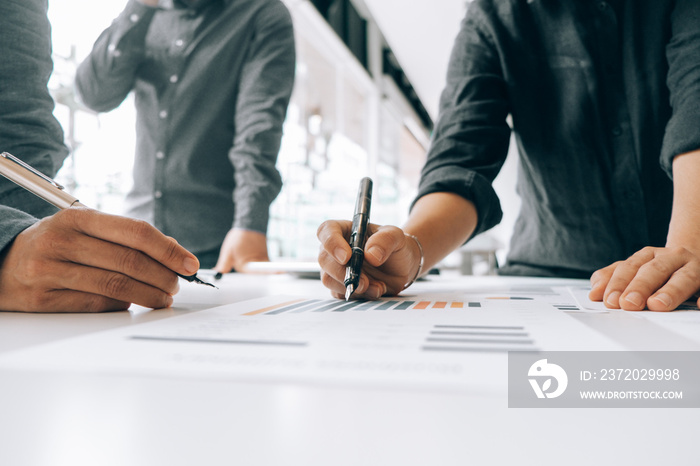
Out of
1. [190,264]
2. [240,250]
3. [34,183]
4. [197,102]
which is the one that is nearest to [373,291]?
[190,264]

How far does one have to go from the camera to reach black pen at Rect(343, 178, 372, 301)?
1.76ft

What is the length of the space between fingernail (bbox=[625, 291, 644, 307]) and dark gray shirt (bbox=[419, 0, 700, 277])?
1.46 ft

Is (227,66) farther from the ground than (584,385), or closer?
farther from the ground

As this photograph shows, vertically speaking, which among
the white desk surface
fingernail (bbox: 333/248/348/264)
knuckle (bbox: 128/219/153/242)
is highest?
knuckle (bbox: 128/219/153/242)

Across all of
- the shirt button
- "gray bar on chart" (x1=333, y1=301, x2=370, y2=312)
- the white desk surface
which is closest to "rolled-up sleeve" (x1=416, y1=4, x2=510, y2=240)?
"gray bar on chart" (x1=333, y1=301, x2=370, y2=312)

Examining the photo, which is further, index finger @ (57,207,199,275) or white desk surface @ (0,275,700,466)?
index finger @ (57,207,199,275)

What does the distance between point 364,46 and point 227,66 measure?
17.7 ft

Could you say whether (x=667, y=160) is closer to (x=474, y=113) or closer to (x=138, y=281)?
(x=474, y=113)

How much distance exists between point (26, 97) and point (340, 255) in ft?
1.85

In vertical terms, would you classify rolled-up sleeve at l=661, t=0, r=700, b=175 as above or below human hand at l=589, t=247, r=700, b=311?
above

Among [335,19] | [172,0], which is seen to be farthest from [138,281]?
[335,19]

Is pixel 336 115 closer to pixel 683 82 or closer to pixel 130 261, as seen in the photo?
pixel 683 82

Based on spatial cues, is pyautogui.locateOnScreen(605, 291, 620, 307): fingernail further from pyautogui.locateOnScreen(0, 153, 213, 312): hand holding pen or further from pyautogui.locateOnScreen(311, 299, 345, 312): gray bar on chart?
pyautogui.locateOnScreen(0, 153, 213, 312): hand holding pen

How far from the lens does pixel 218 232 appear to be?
4.49 feet
